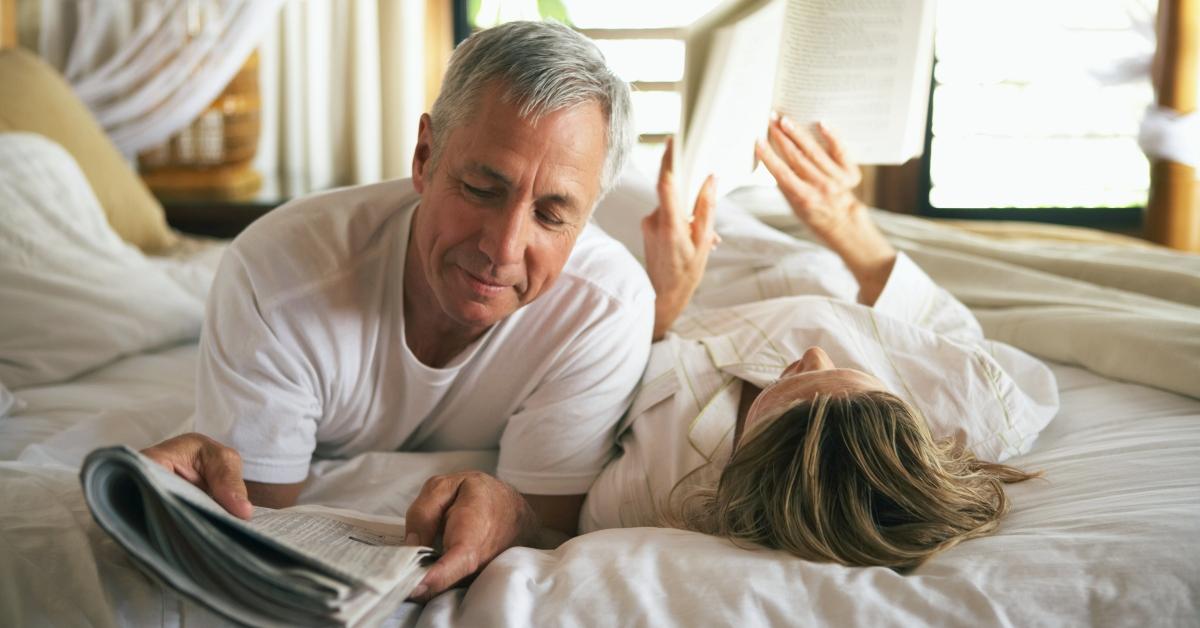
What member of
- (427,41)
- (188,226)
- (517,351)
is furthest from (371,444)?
(427,41)

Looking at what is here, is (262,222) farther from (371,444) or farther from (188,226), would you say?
(188,226)

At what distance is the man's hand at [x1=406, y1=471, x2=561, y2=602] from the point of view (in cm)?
97

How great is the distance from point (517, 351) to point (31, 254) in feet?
3.19

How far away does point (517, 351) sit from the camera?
52.2 inches

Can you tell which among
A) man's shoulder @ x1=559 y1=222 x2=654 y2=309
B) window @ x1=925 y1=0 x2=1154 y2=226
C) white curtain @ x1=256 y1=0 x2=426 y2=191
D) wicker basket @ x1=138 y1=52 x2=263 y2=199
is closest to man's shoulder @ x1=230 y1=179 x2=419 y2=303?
man's shoulder @ x1=559 y1=222 x2=654 y2=309

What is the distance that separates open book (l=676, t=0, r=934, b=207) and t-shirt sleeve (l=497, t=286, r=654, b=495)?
0.38 metres

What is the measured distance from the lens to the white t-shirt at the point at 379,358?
1.20 metres

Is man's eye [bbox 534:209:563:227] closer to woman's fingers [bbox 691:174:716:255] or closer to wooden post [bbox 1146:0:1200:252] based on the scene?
woman's fingers [bbox 691:174:716:255]

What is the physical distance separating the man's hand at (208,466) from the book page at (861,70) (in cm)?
96

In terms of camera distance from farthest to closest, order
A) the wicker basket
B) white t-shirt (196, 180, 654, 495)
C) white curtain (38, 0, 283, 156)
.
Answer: the wicker basket → white curtain (38, 0, 283, 156) → white t-shirt (196, 180, 654, 495)

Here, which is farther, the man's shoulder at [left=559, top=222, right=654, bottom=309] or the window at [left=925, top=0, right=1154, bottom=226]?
the window at [left=925, top=0, right=1154, bottom=226]

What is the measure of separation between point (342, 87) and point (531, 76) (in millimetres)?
2465

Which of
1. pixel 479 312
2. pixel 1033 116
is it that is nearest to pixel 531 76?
pixel 479 312

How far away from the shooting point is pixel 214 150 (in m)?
3.16
